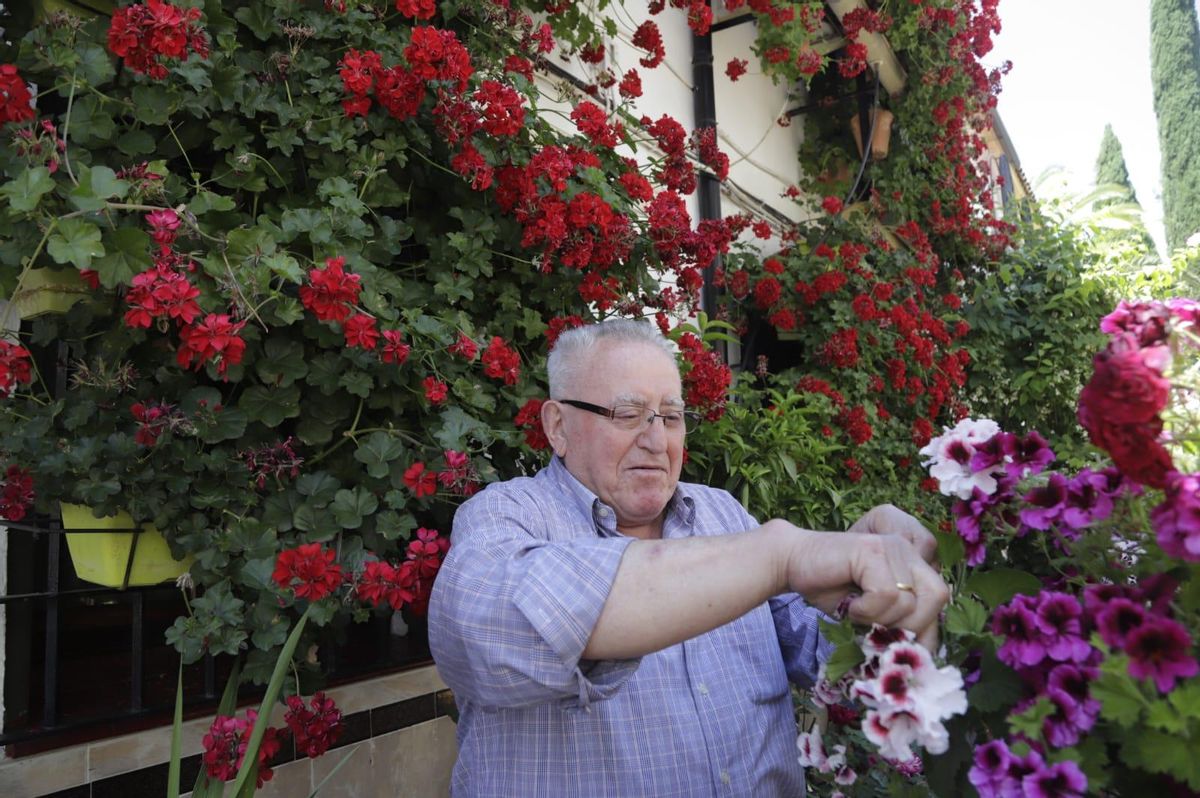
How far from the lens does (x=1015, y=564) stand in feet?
3.02

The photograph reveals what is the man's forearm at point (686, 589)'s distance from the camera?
37.6 inches

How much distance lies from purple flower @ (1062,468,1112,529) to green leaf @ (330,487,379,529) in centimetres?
123

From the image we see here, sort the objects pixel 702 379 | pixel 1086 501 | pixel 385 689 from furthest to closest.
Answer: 1. pixel 702 379
2. pixel 385 689
3. pixel 1086 501

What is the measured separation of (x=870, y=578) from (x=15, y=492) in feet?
4.73

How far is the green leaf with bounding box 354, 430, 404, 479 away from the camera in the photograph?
1.64 metres

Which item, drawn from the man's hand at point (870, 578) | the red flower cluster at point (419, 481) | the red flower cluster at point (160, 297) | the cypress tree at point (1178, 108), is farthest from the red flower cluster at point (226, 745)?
the cypress tree at point (1178, 108)

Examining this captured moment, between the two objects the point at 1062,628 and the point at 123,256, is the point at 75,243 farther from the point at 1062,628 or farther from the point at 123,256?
the point at 1062,628

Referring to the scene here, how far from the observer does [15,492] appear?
4.78ft

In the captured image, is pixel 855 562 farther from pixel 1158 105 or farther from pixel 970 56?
pixel 1158 105

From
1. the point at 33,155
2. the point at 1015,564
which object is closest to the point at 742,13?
the point at 33,155

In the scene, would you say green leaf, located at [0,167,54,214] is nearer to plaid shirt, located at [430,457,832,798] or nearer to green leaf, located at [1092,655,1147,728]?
plaid shirt, located at [430,457,832,798]

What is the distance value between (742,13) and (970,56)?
7.27 feet

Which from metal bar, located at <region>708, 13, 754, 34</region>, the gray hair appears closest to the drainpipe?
metal bar, located at <region>708, 13, 754, 34</region>

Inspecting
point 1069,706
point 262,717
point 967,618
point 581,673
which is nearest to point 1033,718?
point 1069,706
